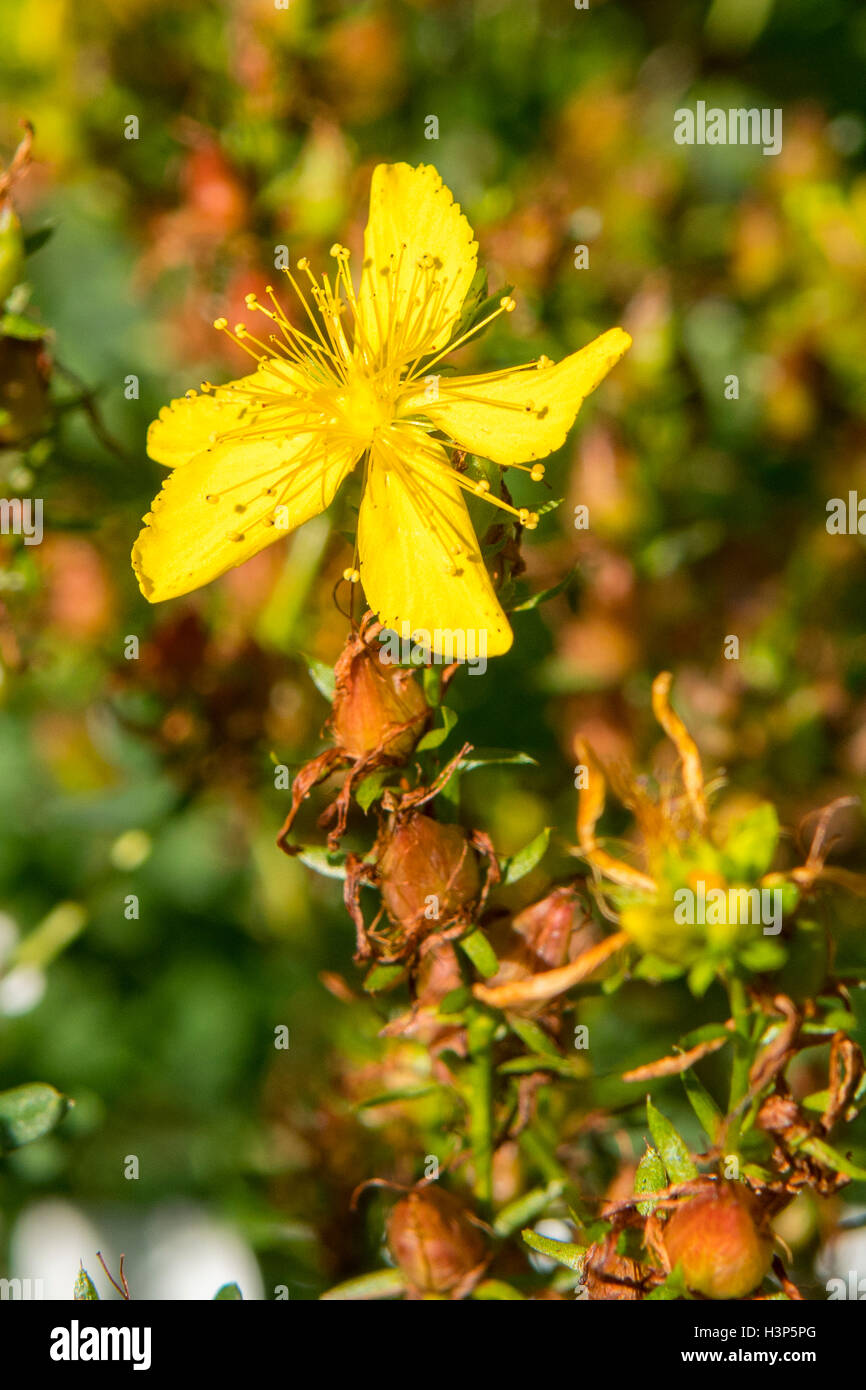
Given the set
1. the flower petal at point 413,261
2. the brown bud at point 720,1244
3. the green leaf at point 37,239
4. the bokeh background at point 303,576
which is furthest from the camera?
the bokeh background at point 303,576

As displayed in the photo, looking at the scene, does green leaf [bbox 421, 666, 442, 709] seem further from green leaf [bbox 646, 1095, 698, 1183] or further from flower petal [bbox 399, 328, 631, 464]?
green leaf [bbox 646, 1095, 698, 1183]

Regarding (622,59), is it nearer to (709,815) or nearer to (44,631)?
(44,631)

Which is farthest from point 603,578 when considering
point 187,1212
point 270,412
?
point 187,1212

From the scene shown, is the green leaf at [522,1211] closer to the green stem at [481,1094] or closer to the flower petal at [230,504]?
the green stem at [481,1094]

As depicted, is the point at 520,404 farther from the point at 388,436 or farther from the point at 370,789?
the point at 370,789

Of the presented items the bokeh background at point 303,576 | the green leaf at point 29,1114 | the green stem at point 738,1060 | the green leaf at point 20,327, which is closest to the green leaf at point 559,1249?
the green stem at point 738,1060
